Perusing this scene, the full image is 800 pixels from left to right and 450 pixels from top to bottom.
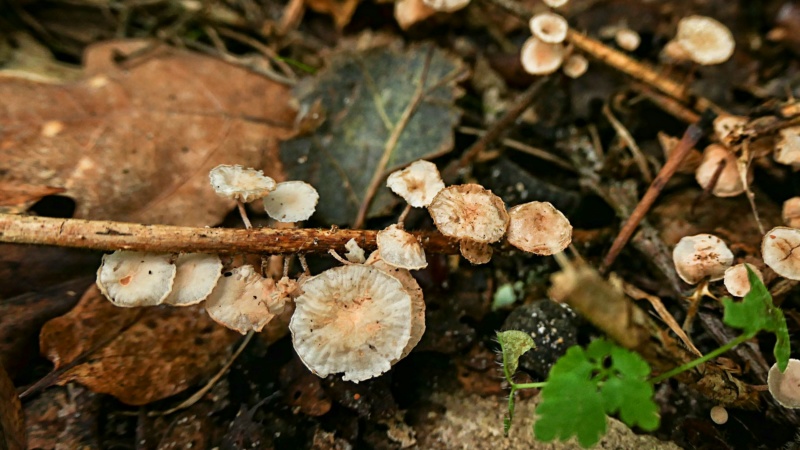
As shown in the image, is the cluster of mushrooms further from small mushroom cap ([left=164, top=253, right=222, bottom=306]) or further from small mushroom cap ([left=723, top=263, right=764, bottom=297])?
small mushroom cap ([left=723, top=263, right=764, bottom=297])

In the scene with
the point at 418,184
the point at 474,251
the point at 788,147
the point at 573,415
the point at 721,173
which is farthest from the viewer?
the point at 721,173

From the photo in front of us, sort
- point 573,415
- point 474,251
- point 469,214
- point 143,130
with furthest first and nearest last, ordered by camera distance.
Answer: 1. point 143,130
2. point 474,251
3. point 469,214
4. point 573,415

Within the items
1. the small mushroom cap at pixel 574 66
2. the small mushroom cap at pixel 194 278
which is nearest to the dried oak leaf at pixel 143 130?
the small mushroom cap at pixel 194 278

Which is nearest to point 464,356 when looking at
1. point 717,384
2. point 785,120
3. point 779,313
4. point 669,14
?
point 717,384

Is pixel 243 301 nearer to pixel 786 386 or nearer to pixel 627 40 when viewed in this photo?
pixel 786 386

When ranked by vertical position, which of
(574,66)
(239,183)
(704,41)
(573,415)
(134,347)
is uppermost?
(704,41)

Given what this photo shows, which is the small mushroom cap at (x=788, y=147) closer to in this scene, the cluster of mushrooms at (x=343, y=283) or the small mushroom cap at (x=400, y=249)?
the cluster of mushrooms at (x=343, y=283)

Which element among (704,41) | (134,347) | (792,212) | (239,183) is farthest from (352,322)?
(704,41)
